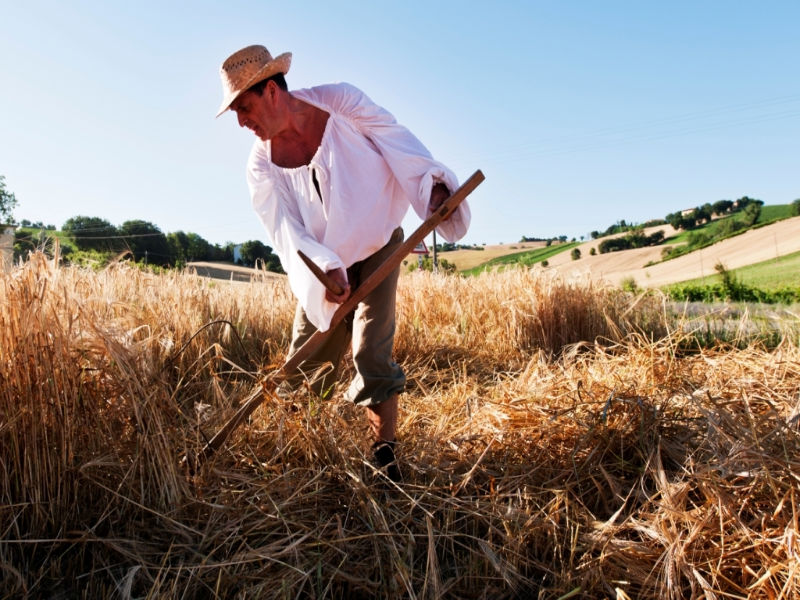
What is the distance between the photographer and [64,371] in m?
1.70

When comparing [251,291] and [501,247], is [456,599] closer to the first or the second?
[251,291]

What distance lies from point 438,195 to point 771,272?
32.8 metres

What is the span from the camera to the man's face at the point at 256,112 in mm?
2018

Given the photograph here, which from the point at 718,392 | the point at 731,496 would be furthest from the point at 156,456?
the point at 718,392

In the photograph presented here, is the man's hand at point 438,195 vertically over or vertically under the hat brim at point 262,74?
under

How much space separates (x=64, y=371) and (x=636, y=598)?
5.62 feet

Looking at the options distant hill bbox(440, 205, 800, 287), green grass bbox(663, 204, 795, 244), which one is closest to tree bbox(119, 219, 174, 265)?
distant hill bbox(440, 205, 800, 287)

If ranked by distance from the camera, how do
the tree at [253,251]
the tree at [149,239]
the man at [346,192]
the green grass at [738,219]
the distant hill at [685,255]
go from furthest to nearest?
1. the tree at [149,239]
2. the green grass at [738,219]
3. the tree at [253,251]
4. the distant hill at [685,255]
5. the man at [346,192]

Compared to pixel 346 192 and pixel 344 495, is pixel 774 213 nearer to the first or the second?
pixel 346 192

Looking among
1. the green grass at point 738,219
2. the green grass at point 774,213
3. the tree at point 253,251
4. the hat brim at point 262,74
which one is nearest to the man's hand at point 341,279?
the hat brim at point 262,74

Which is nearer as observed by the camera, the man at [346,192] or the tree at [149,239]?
the man at [346,192]

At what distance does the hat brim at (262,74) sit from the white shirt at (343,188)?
0.47ft

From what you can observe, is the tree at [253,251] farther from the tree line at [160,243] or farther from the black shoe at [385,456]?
the black shoe at [385,456]

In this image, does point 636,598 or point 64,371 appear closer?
point 636,598
